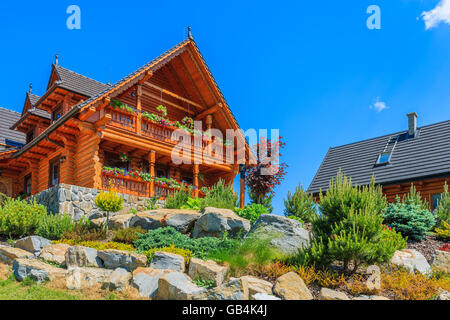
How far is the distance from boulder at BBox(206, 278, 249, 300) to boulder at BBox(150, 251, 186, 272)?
1615 mm

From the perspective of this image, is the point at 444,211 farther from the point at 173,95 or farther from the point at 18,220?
the point at 18,220

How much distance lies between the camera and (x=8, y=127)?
23.5 metres

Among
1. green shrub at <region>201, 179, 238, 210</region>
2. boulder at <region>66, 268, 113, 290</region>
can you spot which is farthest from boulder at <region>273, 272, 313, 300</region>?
green shrub at <region>201, 179, 238, 210</region>

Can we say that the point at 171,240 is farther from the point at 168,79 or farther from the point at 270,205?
the point at 168,79

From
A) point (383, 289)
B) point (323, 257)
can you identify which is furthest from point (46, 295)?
point (383, 289)

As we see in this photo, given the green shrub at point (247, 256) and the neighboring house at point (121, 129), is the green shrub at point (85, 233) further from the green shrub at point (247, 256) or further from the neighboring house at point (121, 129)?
the green shrub at point (247, 256)

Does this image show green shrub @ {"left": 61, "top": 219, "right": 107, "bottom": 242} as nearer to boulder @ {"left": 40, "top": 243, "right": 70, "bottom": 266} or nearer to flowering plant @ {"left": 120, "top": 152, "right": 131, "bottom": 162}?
boulder @ {"left": 40, "top": 243, "right": 70, "bottom": 266}

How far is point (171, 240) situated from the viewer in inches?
422

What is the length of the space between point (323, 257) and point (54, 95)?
1494 cm

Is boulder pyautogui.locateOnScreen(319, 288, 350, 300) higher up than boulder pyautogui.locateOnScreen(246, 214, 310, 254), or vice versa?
boulder pyautogui.locateOnScreen(246, 214, 310, 254)

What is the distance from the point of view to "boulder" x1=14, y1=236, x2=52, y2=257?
34.7 ft

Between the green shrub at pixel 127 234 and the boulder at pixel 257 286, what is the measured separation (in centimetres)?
432

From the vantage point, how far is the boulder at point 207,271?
27.1ft

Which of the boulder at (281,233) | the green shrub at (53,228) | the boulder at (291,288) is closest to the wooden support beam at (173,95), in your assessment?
the green shrub at (53,228)
